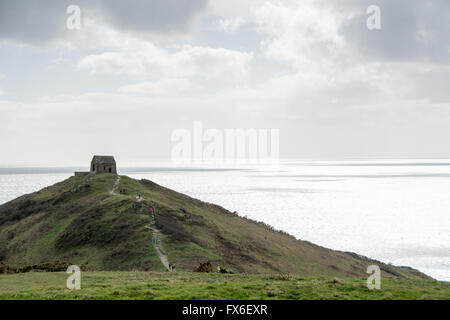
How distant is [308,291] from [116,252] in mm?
38068

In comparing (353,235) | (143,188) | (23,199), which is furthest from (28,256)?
(353,235)

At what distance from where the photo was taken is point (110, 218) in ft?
219

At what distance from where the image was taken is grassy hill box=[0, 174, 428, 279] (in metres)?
52.4

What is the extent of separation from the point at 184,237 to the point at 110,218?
16194 mm

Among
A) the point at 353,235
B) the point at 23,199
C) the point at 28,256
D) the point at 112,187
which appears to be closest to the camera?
the point at 28,256

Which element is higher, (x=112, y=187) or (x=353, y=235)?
(x=112, y=187)

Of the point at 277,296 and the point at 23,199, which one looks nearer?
the point at 277,296

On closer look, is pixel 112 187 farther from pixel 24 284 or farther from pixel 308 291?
pixel 308 291

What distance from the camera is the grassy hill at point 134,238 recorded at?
52438mm

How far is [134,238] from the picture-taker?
56.5 m
